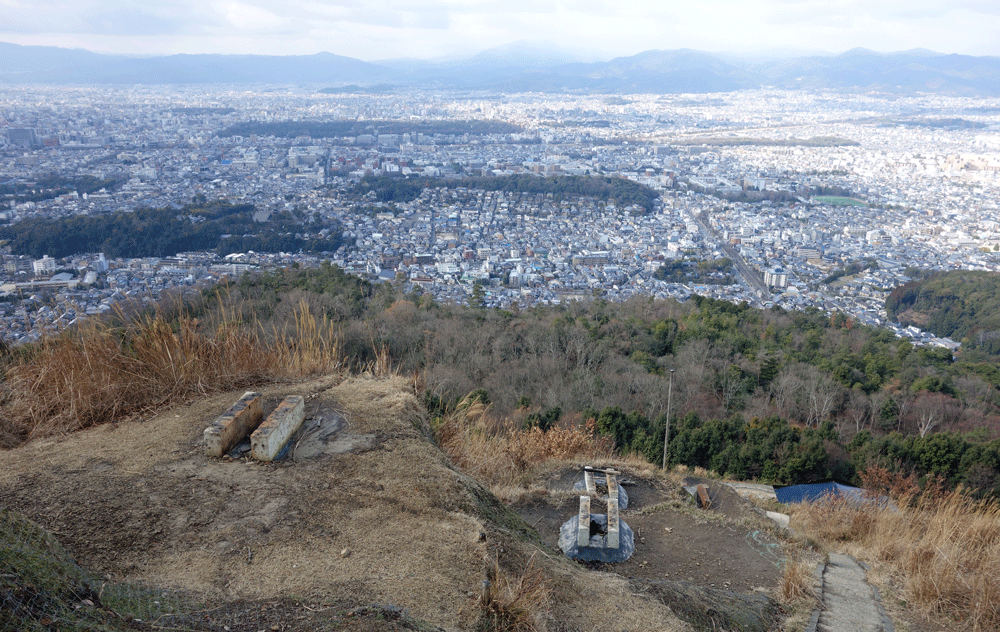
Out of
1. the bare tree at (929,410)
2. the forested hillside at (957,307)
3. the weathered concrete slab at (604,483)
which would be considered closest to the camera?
the weathered concrete slab at (604,483)

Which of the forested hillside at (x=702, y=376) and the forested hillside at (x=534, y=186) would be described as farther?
the forested hillside at (x=534, y=186)

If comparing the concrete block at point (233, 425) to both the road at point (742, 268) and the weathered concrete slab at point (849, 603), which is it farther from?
the road at point (742, 268)

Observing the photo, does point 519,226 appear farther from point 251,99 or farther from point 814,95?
point 814,95

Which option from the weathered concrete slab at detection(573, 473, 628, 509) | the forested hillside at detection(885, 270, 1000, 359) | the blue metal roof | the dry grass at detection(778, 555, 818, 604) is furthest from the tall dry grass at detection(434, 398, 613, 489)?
the forested hillside at detection(885, 270, 1000, 359)

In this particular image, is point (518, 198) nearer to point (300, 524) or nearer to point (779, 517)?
point (779, 517)

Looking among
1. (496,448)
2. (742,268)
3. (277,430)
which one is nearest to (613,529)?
(496,448)

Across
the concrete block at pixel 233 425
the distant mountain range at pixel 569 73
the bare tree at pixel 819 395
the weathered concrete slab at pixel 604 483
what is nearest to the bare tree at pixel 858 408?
the bare tree at pixel 819 395
